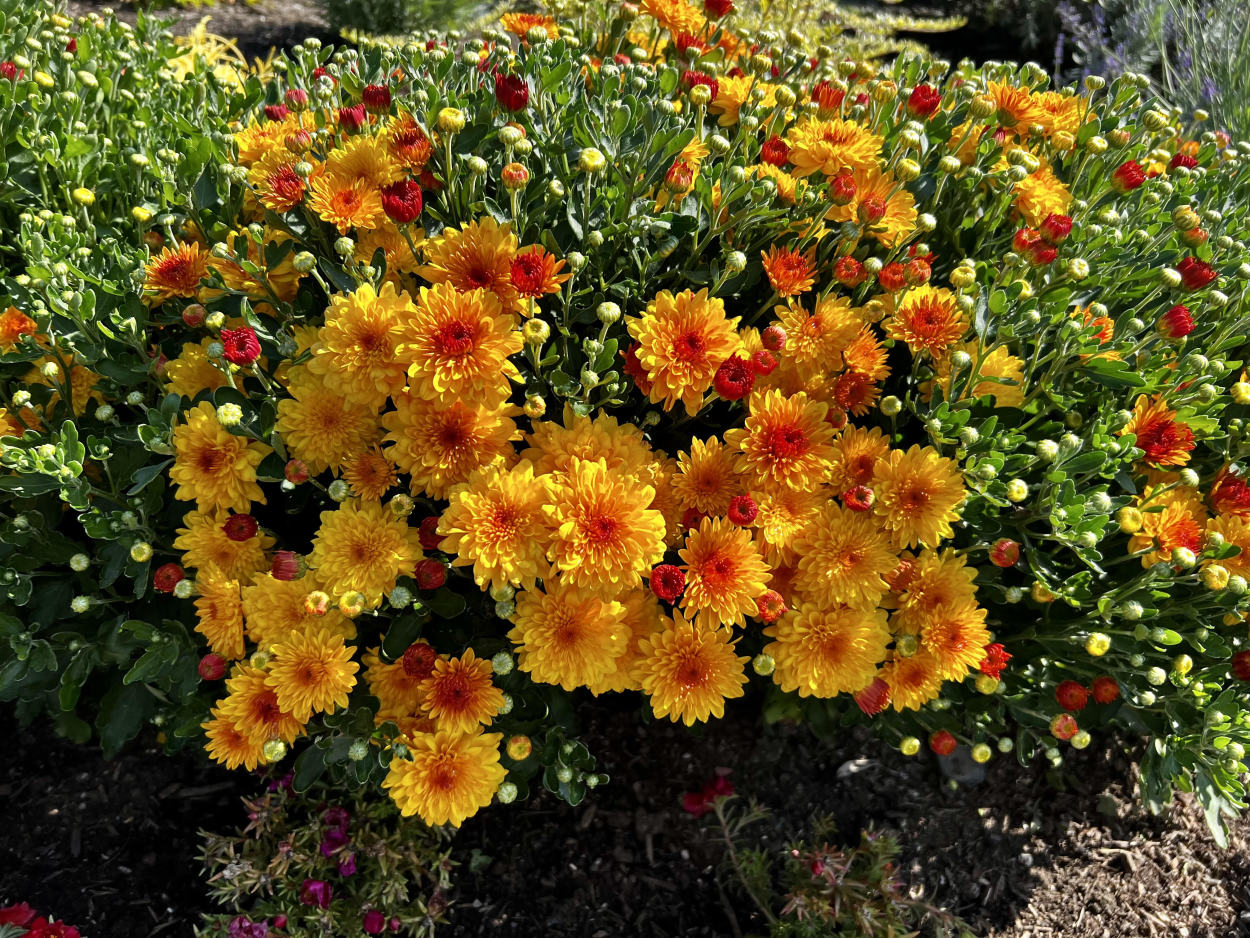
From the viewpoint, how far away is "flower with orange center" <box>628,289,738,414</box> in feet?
5.71

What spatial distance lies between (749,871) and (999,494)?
1.21 meters

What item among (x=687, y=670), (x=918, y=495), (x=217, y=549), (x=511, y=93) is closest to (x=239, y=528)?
(x=217, y=549)

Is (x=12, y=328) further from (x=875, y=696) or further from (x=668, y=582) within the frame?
(x=875, y=696)

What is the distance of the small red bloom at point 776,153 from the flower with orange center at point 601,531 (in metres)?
0.89

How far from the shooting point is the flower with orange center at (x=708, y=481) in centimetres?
188

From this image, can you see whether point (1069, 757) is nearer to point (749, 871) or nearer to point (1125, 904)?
point (1125, 904)

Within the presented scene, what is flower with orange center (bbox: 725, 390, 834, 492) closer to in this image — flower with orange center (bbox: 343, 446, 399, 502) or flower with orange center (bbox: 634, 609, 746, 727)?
flower with orange center (bbox: 634, 609, 746, 727)

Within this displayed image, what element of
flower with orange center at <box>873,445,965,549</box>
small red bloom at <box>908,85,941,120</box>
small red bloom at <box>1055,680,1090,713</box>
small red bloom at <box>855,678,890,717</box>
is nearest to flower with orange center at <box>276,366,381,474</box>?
flower with orange center at <box>873,445,965,549</box>

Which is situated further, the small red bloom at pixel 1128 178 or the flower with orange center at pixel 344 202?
the small red bloom at pixel 1128 178

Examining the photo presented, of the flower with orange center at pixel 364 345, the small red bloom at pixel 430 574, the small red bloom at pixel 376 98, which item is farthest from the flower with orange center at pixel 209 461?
the small red bloom at pixel 376 98

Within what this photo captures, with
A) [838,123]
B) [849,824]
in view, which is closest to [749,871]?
[849,824]

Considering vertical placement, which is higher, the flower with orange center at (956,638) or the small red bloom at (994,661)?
the flower with orange center at (956,638)

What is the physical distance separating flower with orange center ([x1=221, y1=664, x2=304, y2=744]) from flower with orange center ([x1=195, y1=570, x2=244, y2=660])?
0.06 meters

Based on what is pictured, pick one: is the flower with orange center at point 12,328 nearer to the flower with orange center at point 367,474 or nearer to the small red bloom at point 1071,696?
the flower with orange center at point 367,474
